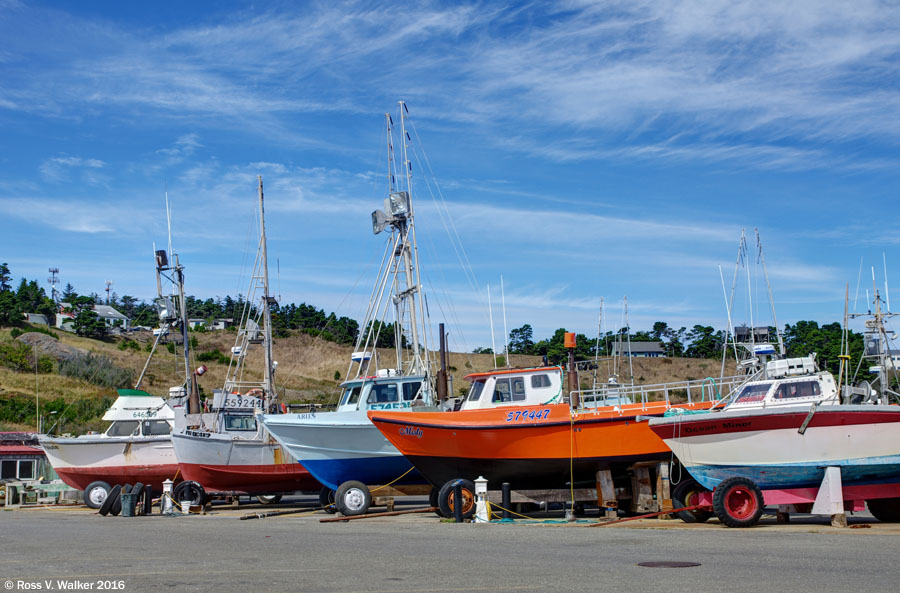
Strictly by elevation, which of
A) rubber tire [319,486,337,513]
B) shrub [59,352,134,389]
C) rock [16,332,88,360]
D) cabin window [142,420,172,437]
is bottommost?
rubber tire [319,486,337,513]

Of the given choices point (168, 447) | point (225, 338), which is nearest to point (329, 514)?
point (168, 447)

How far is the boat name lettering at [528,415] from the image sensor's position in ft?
66.2

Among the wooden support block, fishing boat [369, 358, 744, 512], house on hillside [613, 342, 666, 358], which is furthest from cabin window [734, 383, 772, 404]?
house on hillside [613, 342, 666, 358]

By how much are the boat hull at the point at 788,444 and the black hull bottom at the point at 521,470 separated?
2435 mm

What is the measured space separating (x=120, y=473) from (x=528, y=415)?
585 inches

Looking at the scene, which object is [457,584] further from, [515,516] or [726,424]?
[515,516]

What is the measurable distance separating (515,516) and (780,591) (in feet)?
38.3

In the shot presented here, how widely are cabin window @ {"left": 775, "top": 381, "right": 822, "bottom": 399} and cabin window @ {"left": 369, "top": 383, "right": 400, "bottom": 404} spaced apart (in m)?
11.0

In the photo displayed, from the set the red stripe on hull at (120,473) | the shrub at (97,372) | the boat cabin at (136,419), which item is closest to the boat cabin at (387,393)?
the red stripe on hull at (120,473)

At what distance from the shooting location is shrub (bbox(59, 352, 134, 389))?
60750mm

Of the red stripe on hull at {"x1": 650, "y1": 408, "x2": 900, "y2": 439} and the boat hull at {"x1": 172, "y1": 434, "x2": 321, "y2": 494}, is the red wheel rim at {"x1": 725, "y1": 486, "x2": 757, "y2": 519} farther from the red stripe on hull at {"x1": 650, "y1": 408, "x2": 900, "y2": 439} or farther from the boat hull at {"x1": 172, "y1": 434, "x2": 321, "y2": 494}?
the boat hull at {"x1": 172, "y1": 434, "x2": 321, "y2": 494}

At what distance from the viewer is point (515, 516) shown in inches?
790

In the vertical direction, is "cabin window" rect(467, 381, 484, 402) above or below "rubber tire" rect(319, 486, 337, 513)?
above

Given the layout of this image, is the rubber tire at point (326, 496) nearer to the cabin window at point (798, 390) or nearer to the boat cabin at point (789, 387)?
the boat cabin at point (789, 387)
